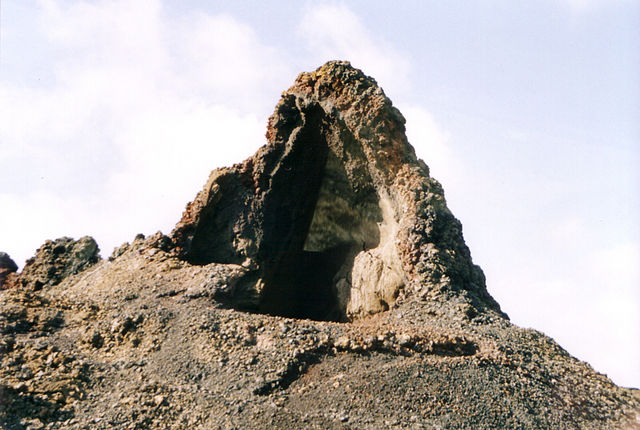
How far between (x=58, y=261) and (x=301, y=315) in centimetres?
894


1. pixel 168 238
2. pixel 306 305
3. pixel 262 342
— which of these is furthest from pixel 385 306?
pixel 168 238

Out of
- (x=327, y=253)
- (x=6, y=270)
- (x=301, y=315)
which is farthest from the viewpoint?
(x=6, y=270)

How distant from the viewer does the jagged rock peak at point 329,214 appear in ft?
75.0

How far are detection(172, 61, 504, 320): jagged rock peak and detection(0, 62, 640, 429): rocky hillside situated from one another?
6 cm

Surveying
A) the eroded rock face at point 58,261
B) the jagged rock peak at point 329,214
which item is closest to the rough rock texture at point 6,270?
the eroded rock face at point 58,261

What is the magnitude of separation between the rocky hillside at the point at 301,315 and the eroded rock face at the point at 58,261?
0.07 m

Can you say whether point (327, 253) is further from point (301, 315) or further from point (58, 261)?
point (58, 261)

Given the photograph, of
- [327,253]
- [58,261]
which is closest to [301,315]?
[327,253]

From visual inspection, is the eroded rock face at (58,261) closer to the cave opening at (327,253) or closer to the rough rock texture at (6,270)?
the rough rock texture at (6,270)

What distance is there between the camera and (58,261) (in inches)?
1013

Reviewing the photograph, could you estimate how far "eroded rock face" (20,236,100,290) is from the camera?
25.2m

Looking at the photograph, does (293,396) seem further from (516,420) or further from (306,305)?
(306,305)

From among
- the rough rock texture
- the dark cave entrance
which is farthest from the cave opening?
the rough rock texture

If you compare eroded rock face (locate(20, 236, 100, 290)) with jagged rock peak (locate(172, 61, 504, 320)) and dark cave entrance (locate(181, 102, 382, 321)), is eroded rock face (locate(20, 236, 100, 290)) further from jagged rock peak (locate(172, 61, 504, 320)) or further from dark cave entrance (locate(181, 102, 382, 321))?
dark cave entrance (locate(181, 102, 382, 321))
